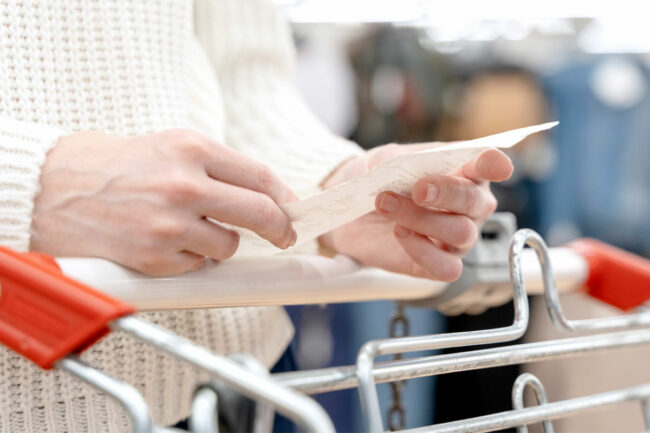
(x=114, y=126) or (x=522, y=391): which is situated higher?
(x=114, y=126)

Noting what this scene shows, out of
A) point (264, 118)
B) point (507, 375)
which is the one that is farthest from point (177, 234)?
point (507, 375)

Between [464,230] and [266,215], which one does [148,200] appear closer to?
[266,215]

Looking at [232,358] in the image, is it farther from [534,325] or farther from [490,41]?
[490,41]

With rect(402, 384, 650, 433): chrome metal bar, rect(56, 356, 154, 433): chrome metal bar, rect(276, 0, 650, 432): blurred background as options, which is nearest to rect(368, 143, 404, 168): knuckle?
rect(402, 384, 650, 433): chrome metal bar

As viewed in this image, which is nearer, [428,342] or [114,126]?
[428,342]

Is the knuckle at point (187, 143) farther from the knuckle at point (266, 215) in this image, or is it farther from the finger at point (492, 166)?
the finger at point (492, 166)

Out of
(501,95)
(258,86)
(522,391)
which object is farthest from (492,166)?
(501,95)

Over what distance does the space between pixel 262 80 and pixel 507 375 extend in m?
1.03

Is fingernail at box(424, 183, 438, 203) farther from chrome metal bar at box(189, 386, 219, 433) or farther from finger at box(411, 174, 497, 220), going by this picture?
chrome metal bar at box(189, 386, 219, 433)

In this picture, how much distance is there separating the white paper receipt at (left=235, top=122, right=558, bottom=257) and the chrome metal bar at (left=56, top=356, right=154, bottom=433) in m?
0.16

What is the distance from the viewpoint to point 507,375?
1.60m

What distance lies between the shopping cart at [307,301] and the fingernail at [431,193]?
0.07 meters

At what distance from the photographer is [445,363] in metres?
0.40

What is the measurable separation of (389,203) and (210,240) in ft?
0.47
